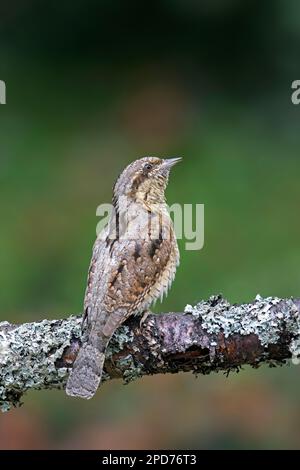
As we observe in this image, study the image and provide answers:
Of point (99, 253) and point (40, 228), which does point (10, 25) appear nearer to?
point (40, 228)

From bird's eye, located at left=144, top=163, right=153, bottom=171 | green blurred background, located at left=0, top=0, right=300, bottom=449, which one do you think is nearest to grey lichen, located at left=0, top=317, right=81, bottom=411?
bird's eye, located at left=144, top=163, right=153, bottom=171

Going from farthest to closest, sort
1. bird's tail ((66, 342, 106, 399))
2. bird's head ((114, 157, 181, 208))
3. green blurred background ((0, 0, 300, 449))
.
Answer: green blurred background ((0, 0, 300, 449)) → bird's head ((114, 157, 181, 208)) → bird's tail ((66, 342, 106, 399))

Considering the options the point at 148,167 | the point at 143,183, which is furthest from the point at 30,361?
the point at 148,167

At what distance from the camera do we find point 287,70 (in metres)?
11.8

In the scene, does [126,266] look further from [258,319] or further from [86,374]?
[258,319]

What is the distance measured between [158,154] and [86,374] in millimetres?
6483

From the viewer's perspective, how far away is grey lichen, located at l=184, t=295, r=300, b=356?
16.4 ft

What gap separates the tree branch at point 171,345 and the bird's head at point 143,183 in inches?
41.0

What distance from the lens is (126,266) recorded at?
5.41 meters

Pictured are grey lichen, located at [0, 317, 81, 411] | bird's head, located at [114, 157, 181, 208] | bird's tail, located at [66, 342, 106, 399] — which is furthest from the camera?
bird's head, located at [114, 157, 181, 208]

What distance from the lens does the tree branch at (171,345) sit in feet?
16.5

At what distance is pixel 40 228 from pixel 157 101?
2.81 metres

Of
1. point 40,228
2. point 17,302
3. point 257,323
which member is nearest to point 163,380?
point 17,302

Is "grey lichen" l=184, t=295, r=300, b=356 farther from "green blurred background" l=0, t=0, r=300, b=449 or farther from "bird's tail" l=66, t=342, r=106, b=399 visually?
"green blurred background" l=0, t=0, r=300, b=449
